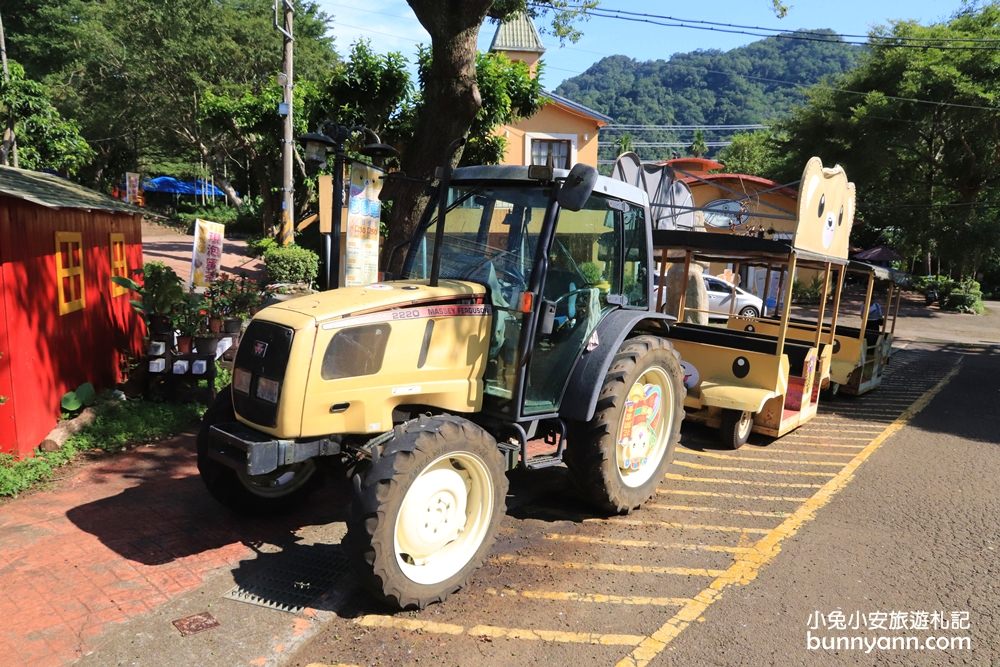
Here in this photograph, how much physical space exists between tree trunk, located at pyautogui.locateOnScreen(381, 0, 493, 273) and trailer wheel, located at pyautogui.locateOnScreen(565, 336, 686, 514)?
281 cm

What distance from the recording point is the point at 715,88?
13200 cm

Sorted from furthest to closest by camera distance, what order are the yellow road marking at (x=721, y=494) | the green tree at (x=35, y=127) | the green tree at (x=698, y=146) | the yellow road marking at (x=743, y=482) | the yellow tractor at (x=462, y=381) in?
the green tree at (x=698, y=146), the green tree at (x=35, y=127), the yellow road marking at (x=743, y=482), the yellow road marking at (x=721, y=494), the yellow tractor at (x=462, y=381)

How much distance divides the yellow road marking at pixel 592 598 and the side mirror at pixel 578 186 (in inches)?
89.5

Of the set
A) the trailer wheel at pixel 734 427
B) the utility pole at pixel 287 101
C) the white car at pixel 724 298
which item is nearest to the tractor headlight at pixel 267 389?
the trailer wheel at pixel 734 427

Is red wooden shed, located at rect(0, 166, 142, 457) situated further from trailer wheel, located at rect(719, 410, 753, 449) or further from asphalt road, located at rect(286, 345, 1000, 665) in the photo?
trailer wheel, located at rect(719, 410, 753, 449)

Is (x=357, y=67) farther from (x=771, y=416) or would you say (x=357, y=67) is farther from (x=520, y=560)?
(x=520, y=560)

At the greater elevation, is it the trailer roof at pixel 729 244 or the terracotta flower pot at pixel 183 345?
the trailer roof at pixel 729 244

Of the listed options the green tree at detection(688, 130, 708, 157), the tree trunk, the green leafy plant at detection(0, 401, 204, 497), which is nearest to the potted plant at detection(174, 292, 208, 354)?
the green leafy plant at detection(0, 401, 204, 497)

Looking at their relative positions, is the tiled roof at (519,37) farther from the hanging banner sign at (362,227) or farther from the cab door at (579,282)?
the cab door at (579,282)

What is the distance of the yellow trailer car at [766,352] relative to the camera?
6656mm

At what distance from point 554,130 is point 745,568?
1865cm

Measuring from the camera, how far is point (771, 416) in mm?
7094

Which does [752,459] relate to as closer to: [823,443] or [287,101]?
[823,443]

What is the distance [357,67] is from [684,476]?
9.40m
